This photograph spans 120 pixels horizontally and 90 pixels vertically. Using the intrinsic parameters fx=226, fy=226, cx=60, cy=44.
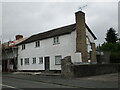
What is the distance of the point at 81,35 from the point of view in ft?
94.6

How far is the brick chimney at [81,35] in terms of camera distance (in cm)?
2866

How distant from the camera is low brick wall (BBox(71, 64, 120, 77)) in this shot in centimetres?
2225

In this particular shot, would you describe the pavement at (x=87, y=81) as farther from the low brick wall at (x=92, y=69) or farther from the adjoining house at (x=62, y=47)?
the adjoining house at (x=62, y=47)

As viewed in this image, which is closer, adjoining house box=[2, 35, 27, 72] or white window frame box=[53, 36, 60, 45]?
white window frame box=[53, 36, 60, 45]

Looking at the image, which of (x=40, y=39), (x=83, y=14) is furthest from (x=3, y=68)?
(x=83, y=14)

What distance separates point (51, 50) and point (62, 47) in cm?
224

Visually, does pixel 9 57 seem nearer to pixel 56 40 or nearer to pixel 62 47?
pixel 56 40

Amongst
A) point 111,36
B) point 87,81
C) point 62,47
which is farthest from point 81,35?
point 111,36

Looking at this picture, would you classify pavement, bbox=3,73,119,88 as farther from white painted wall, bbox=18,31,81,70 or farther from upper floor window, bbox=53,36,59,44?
upper floor window, bbox=53,36,59,44

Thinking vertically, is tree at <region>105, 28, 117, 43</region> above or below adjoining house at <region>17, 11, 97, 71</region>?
above

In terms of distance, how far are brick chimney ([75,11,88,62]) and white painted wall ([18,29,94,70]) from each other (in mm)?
519

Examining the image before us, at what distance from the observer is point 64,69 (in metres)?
22.7

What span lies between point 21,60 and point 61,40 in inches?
415

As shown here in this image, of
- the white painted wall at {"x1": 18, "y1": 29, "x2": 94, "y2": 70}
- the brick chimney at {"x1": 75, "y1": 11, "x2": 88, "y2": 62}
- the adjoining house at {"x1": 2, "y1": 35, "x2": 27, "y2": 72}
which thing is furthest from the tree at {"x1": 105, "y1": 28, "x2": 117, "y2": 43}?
the brick chimney at {"x1": 75, "y1": 11, "x2": 88, "y2": 62}
